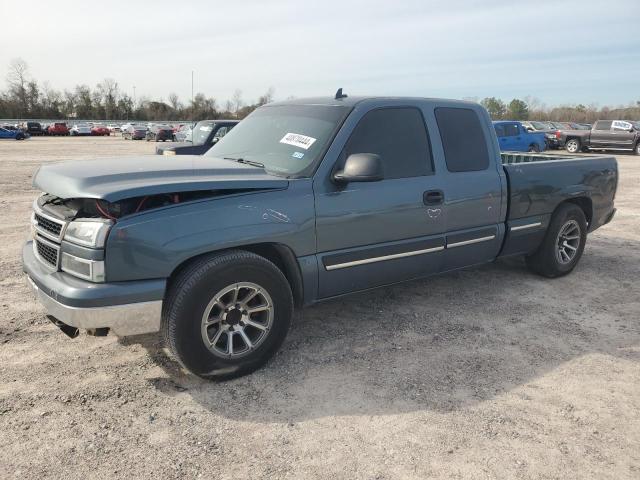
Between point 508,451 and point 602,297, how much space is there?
3142mm

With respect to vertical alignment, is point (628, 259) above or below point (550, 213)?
below

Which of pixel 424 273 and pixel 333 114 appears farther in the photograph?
pixel 424 273

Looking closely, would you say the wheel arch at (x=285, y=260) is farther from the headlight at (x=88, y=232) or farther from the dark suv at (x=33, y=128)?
Answer: the dark suv at (x=33, y=128)

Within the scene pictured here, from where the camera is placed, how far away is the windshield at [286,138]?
380 cm

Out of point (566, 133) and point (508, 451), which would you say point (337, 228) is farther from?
point (566, 133)

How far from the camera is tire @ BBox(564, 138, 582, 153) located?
84.5ft

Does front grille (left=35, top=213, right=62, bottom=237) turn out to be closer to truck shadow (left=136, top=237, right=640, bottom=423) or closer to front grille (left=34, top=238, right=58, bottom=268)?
front grille (left=34, top=238, right=58, bottom=268)

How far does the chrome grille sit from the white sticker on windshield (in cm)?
182

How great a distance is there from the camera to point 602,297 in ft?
17.2

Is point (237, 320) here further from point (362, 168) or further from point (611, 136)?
point (611, 136)

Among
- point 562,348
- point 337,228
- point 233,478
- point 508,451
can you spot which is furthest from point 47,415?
point 562,348

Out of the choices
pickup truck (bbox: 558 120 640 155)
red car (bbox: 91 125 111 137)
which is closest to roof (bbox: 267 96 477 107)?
pickup truck (bbox: 558 120 640 155)

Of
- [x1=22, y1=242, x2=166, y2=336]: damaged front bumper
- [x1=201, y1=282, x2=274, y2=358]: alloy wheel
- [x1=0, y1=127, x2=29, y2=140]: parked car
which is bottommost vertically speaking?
[x1=201, y1=282, x2=274, y2=358]: alloy wheel

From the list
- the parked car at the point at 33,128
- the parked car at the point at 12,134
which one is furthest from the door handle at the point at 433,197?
the parked car at the point at 33,128
